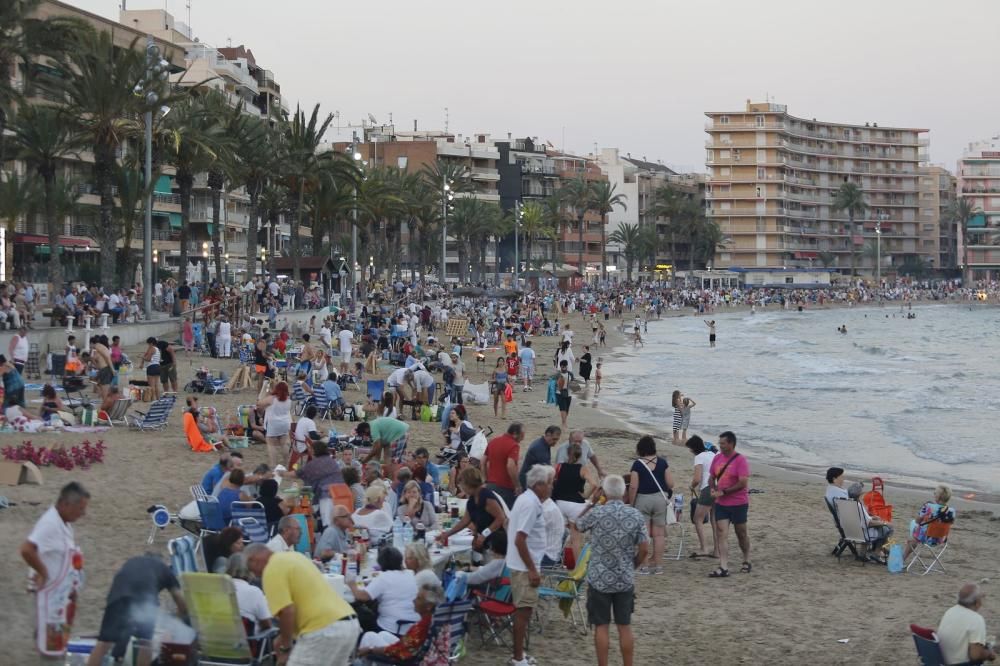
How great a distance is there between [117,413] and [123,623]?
12059 millimetres

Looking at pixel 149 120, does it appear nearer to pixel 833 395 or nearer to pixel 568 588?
pixel 833 395

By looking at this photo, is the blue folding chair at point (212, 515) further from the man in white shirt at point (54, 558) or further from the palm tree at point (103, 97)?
the palm tree at point (103, 97)

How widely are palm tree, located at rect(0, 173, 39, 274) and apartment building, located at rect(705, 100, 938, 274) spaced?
349 ft

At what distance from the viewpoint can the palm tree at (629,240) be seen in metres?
132

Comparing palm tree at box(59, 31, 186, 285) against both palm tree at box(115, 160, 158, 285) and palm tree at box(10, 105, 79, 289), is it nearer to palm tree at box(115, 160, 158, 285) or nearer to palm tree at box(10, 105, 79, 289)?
palm tree at box(115, 160, 158, 285)

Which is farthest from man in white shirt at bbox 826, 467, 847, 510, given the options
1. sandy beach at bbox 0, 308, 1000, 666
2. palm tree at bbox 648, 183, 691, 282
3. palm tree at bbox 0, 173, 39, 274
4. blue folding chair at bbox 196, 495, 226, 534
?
palm tree at bbox 648, 183, 691, 282

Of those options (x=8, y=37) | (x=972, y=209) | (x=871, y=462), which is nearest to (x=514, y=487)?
(x=871, y=462)

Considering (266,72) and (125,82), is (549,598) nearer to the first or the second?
(125,82)

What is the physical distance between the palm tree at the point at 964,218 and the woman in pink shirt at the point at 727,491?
15531 cm

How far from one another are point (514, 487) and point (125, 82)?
27843 mm

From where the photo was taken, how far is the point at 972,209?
159750mm

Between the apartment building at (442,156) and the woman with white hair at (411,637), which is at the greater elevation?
the apartment building at (442,156)

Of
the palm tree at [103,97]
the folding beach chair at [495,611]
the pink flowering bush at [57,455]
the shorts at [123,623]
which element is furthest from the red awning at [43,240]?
the shorts at [123,623]

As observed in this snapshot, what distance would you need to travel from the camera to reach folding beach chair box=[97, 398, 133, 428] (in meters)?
18.3
